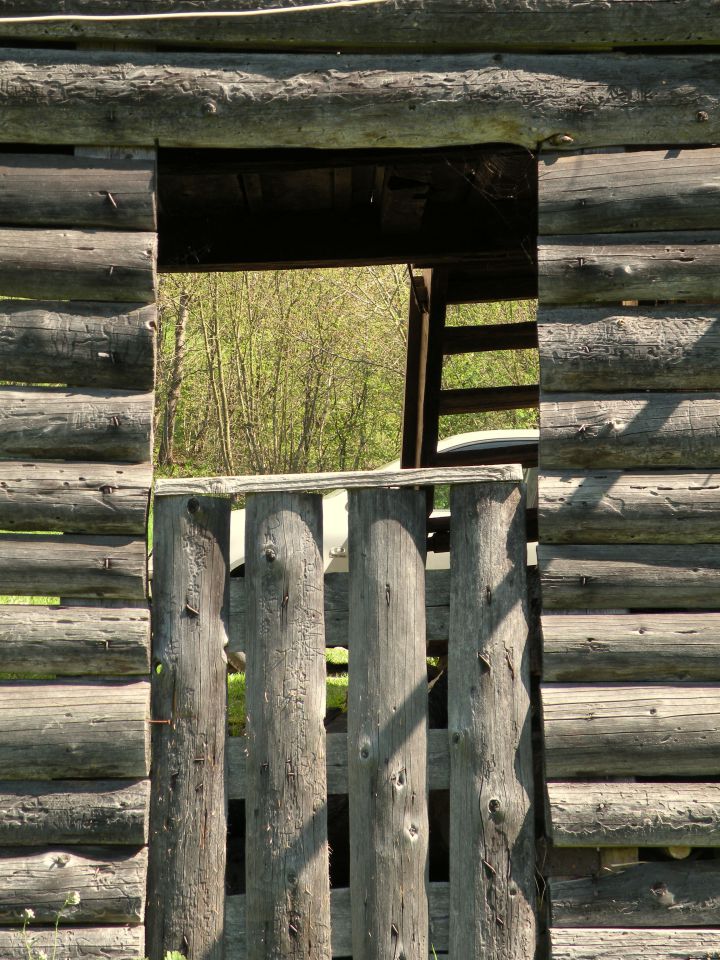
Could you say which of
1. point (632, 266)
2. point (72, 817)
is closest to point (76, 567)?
point (72, 817)

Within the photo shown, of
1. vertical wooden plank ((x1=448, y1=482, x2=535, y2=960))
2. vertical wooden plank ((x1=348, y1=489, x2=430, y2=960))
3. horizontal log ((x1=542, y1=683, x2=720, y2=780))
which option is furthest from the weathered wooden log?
horizontal log ((x1=542, y1=683, x2=720, y2=780))

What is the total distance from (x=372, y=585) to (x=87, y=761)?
3.81 ft

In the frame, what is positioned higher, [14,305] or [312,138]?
[312,138]

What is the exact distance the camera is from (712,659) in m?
3.35

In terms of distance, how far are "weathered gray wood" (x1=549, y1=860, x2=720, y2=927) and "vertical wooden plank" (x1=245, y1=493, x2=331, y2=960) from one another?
0.85m

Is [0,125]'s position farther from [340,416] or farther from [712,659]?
[340,416]

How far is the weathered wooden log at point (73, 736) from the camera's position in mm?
3252

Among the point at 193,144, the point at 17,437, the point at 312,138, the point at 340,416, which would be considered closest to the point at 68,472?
the point at 17,437

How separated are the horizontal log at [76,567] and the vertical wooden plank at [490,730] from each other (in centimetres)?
115

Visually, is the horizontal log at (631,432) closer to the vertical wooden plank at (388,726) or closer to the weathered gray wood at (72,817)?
the vertical wooden plank at (388,726)

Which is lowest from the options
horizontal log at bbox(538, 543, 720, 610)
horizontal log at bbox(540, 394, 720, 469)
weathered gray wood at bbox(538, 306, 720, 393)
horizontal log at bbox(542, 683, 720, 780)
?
horizontal log at bbox(542, 683, 720, 780)

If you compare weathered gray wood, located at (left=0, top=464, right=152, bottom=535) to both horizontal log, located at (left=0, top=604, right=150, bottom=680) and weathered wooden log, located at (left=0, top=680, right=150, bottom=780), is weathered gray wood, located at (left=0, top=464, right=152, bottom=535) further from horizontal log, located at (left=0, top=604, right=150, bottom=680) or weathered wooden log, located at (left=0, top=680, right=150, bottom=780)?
weathered wooden log, located at (left=0, top=680, right=150, bottom=780)

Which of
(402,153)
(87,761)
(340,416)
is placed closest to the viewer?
(87,761)

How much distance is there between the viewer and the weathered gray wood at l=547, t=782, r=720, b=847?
3.24m
